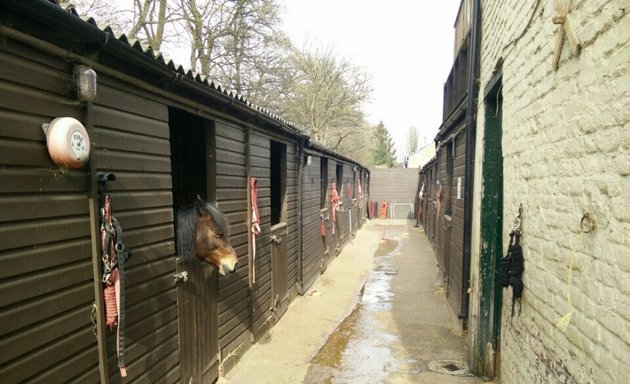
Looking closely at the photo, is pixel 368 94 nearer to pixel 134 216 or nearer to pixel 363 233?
pixel 363 233

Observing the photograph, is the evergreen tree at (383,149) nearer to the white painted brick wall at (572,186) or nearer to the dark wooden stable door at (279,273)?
the dark wooden stable door at (279,273)

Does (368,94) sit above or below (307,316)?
above

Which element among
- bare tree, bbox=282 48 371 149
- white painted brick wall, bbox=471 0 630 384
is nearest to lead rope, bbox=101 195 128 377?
white painted brick wall, bbox=471 0 630 384

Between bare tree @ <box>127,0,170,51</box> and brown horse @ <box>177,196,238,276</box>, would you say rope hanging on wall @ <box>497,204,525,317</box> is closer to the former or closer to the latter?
brown horse @ <box>177,196,238,276</box>

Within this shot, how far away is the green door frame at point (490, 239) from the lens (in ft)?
16.4

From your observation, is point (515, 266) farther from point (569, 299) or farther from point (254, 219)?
point (254, 219)

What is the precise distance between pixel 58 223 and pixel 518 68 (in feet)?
12.5

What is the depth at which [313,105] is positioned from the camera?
2867cm

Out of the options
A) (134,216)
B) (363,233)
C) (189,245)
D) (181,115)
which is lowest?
(363,233)

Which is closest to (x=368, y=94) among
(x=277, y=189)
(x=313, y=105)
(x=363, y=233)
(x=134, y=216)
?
(x=313, y=105)

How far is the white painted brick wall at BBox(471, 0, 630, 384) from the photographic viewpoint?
195 cm

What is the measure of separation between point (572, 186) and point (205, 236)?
321 centimetres

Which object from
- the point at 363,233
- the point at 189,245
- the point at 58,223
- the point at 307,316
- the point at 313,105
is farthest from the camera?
the point at 313,105

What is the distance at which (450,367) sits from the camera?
18.0ft
